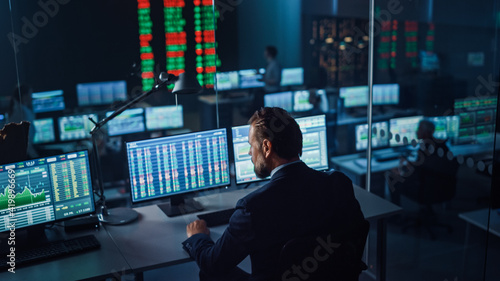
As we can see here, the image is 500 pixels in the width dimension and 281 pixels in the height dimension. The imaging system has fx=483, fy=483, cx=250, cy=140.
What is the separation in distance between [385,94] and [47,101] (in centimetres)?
389

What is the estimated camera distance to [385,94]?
5473mm

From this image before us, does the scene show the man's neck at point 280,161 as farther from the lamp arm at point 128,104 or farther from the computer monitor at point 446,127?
the computer monitor at point 446,127

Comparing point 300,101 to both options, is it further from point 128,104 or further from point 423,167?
point 128,104

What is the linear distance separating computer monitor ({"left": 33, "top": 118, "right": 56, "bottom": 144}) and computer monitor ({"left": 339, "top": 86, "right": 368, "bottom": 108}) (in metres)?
3.29

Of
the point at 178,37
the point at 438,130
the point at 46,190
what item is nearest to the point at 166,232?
the point at 46,190

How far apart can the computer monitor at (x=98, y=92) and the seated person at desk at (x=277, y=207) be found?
14.6ft

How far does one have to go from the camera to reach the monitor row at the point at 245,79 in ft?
24.3

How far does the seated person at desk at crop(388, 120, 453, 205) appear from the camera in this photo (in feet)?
12.8

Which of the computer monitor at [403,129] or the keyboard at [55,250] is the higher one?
the computer monitor at [403,129]

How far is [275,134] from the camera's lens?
6.57 feet

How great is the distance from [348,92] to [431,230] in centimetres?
208

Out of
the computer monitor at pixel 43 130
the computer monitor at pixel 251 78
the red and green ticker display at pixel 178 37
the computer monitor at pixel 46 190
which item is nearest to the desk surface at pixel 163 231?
the computer monitor at pixel 46 190

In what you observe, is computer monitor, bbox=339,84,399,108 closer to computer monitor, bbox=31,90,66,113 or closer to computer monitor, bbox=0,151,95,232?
computer monitor, bbox=31,90,66,113

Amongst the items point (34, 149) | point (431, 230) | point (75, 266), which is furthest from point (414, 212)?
point (34, 149)
